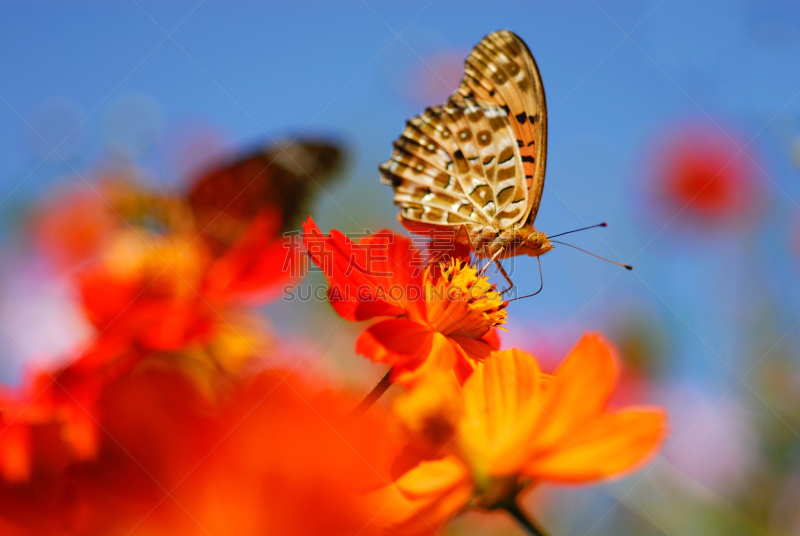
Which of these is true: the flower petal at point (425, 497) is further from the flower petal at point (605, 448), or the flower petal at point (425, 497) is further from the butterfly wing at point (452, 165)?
the butterfly wing at point (452, 165)

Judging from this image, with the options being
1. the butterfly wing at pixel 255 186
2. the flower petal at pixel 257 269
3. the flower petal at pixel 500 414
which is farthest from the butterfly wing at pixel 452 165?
the flower petal at pixel 500 414

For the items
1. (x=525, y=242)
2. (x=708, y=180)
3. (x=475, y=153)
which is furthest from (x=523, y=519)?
(x=708, y=180)

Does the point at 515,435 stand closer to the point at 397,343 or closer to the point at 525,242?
the point at 397,343

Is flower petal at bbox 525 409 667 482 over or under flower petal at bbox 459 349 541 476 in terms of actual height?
over

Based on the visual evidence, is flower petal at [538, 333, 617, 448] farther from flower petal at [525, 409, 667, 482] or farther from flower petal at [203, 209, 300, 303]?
flower petal at [203, 209, 300, 303]

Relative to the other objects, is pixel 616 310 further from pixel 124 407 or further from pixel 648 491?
pixel 124 407

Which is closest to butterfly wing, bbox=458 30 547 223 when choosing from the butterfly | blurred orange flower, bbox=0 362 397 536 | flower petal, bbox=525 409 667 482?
the butterfly
